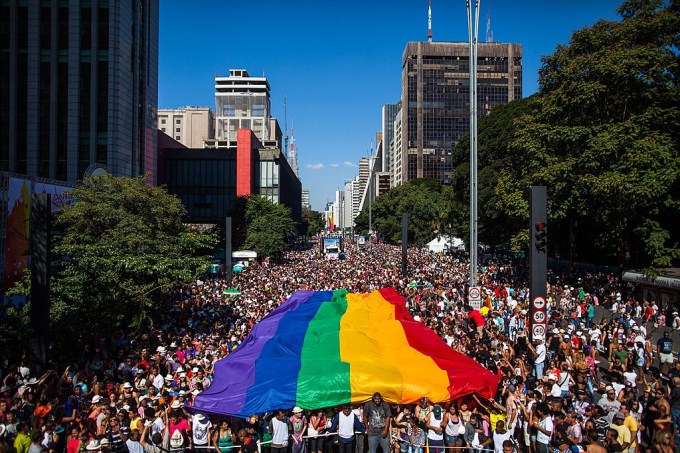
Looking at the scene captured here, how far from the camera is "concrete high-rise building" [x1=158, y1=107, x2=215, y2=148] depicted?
139 meters

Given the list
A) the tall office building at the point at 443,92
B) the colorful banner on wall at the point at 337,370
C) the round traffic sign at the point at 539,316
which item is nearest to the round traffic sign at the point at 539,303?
the round traffic sign at the point at 539,316

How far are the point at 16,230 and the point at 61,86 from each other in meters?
27.5

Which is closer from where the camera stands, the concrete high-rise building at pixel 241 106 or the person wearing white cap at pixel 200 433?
the person wearing white cap at pixel 200 433

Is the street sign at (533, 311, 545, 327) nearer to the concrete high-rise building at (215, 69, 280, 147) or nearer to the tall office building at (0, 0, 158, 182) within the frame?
the tall office building at (0, 0, 158, 182)

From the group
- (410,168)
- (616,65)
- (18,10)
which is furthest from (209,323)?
(410,168)

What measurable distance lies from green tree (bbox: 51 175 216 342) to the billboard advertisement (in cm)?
145

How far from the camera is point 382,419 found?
29.2 feet

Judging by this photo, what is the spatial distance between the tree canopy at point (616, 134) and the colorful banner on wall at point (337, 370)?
14.8 meters

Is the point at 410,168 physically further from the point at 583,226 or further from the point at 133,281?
the point at 133,281

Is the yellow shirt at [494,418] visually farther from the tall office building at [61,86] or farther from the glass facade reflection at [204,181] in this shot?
the glass facade reflection at [204,181]

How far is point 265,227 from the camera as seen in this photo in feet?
177

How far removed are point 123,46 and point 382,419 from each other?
1830 inches

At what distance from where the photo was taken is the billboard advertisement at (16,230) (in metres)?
22.2

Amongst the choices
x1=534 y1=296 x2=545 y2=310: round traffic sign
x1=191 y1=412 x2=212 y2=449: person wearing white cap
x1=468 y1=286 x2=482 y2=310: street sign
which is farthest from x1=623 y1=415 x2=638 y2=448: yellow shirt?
x1=468 y1=286 x2=482 y2=310: street sign
